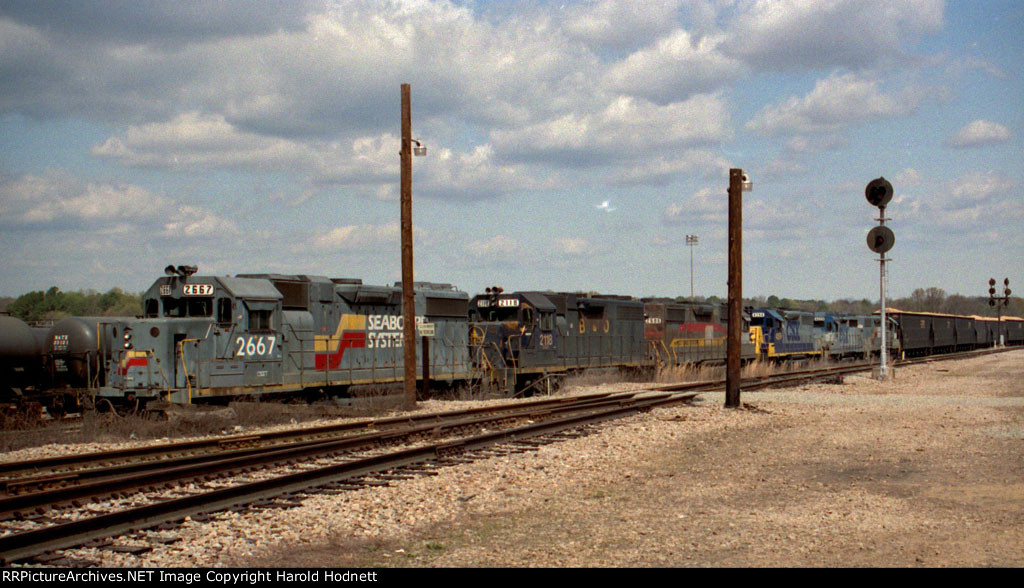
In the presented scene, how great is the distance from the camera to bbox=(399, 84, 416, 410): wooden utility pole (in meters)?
19.5

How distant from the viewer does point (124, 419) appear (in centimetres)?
1598

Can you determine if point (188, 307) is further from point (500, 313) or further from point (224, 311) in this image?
point (500, 313)

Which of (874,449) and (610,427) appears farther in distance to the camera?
(610,427)

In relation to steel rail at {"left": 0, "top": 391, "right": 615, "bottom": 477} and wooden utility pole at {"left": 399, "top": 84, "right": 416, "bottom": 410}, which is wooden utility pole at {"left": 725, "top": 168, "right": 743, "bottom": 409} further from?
wooden utility pole at {"left": 399, "top": 84, "right": 416, "bottom": 410}

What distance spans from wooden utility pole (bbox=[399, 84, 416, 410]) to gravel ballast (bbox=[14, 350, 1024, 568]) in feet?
18.2

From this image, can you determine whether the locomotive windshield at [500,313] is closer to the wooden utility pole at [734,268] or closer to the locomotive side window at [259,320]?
the wooden utility pole at [734,268]

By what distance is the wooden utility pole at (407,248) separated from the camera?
1953 cm

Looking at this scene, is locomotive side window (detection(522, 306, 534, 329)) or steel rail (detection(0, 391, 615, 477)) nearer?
steel rail (detection(0, 391, 615, 477))

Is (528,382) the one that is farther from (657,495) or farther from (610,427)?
(657,495)

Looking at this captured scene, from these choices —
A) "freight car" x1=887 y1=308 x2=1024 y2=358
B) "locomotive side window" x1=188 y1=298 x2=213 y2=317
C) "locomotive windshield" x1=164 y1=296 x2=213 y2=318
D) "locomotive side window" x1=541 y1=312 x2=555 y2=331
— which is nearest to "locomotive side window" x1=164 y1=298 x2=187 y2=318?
"locomotive windshield" x1=164 y1=296 x2=213 y2=318

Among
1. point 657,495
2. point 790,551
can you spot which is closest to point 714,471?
point 657,495

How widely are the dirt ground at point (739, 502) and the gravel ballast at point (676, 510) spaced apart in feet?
0.09

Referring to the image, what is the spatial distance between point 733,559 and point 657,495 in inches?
120
